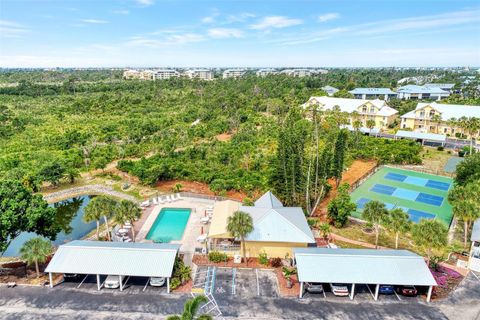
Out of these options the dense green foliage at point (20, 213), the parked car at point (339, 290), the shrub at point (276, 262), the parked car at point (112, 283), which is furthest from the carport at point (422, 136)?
the dense green foliage at point (20, 213)

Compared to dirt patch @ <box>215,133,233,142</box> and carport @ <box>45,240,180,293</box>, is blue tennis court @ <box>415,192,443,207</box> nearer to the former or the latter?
carport @ <box>45,240,180,293</box>

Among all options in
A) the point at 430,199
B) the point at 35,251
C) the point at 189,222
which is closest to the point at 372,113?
the point at 430,199

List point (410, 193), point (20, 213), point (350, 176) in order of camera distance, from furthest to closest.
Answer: point (350, 176) < point (410, 193) < point (20, 213)

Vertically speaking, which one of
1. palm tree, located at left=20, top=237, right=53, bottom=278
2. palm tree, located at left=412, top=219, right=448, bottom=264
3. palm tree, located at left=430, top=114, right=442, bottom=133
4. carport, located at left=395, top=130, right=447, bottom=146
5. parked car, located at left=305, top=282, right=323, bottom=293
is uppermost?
palm tree, located at left=430, top=114, right=442, bottom=133

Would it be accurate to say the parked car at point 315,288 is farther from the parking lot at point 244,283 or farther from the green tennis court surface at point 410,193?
the green tennis court surface at point 410,193

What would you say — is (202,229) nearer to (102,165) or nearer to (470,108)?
(102,165)

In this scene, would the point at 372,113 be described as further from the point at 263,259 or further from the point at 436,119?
the point at 263,259

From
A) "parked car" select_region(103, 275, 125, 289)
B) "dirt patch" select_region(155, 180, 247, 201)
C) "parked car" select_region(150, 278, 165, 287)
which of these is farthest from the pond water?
"parked car" select_region(150, 278, 165, 287)
